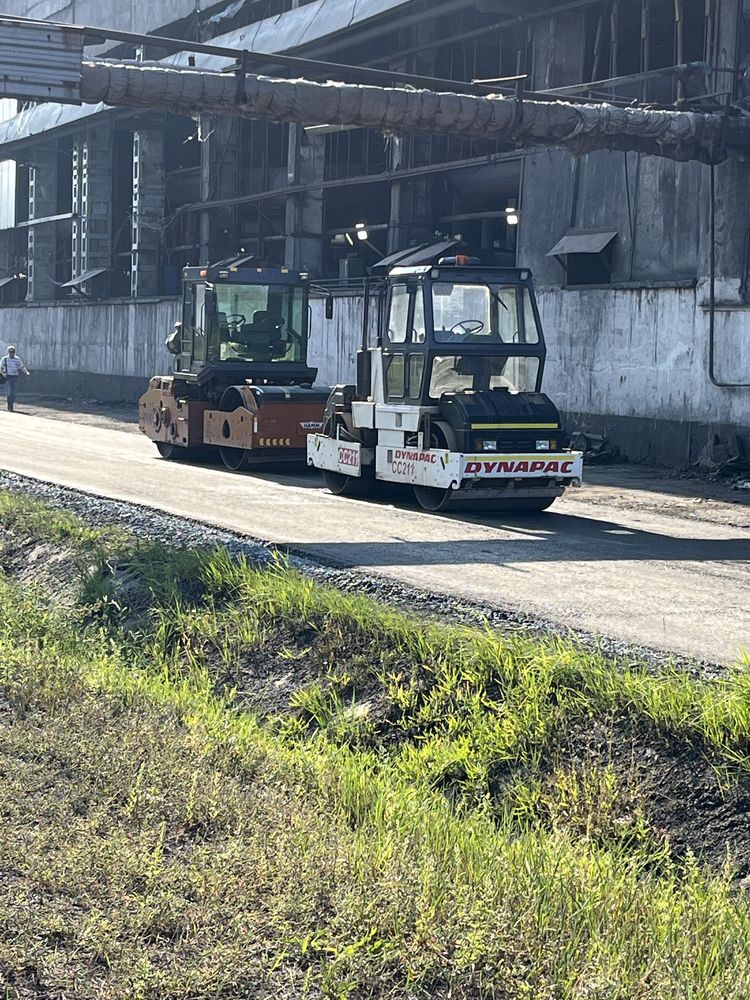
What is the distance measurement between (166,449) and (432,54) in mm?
15971

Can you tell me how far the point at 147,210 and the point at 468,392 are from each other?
101ft

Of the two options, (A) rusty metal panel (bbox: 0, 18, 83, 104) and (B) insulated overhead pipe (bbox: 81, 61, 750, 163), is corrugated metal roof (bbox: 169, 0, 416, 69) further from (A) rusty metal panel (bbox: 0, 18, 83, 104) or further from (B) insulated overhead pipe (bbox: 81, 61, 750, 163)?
(A) rusty metal panel (bbox: 0, 18, 83, 104)

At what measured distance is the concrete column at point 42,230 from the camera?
52.8m

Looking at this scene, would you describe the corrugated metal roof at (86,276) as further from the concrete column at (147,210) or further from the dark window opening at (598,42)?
the dark window opening at (598,42)

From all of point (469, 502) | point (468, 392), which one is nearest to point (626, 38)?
point (468, 392)

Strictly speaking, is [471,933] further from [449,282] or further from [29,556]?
[449,282]

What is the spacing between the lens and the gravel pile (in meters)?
8.38

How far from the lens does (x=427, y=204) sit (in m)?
34.0

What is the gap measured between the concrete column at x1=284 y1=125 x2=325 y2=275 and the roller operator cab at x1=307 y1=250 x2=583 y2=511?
21302 millimetres

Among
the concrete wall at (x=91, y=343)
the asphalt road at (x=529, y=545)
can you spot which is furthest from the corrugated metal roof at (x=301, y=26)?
the asphalt road at (x=529, y=545)

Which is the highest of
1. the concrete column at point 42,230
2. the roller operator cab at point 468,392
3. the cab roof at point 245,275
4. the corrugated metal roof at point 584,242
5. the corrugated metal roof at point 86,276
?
the concrete column at point 42,230

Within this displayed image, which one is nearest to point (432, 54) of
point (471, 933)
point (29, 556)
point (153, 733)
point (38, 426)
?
point (38, 426)

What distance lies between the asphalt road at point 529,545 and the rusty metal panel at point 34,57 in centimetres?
546

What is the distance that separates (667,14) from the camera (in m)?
26.8
